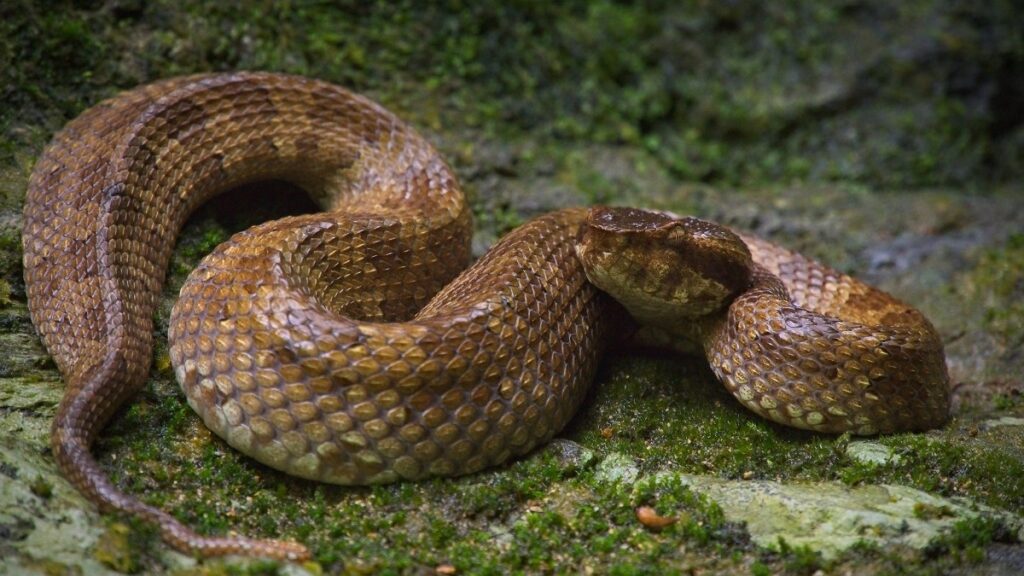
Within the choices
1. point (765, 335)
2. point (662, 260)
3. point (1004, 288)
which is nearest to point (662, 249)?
point (662, 260)

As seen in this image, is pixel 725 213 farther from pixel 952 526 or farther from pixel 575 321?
pixel 952 526

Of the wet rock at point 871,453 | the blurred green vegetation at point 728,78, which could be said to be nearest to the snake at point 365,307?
the wet rock at point 871,453

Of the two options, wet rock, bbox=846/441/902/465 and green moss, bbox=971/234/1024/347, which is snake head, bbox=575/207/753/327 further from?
green moss, bbox=971/234/1024/347

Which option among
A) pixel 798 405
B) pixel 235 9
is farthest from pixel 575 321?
pixel 235 9

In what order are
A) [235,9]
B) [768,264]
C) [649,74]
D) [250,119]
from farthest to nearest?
[649,74] < [235,9] < [768,264] < [250,119]

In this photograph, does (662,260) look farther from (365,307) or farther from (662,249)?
(365,307)

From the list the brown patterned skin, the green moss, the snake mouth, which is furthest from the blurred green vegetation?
the brown patterned skin
